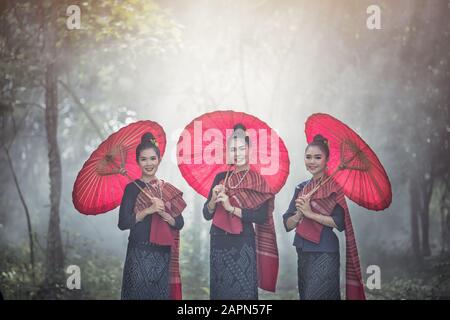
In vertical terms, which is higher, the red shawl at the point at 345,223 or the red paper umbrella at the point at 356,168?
the red paper umbrella at the point at 356,168

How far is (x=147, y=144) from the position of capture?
179 inches

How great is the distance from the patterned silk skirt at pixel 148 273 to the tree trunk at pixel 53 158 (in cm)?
93

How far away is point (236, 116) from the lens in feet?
14.8

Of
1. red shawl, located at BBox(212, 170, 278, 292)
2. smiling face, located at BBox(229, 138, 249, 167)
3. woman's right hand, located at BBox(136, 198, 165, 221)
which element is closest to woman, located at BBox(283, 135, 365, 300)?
red shawl, located at BBox(212, 170, 278, 292)

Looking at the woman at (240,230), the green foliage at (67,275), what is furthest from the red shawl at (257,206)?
the green foliage at (67,275)

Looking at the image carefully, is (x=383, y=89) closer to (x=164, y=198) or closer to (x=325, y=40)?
(x=325, y=40)

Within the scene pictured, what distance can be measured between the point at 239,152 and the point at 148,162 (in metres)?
0.74

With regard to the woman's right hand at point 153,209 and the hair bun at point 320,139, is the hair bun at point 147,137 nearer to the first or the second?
the woman's right hand at point 153,209

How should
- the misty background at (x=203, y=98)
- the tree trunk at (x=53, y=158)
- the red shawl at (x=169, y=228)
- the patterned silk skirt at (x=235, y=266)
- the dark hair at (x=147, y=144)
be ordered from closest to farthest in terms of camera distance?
the patterned silk skirt at (x=235, y=266) < the red shawl at (x=169, y=228) < the dark hair at (x=147, y=144) < the misty background at (x=203, y=98) < the tree trunk at (x=53, y=158)

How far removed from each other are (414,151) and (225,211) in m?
1.85

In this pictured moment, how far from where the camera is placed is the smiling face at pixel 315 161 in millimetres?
4461

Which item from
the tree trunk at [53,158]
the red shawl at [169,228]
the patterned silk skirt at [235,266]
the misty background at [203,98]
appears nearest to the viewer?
the patterned silk skirt at [235,266]

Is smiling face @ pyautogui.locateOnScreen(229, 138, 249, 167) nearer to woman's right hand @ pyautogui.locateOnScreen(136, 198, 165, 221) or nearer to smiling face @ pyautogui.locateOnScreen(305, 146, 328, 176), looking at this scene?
smiling face @ pyautogui.locateOnScreen(305, 146, 328, 176)
